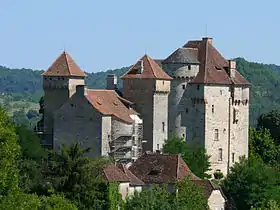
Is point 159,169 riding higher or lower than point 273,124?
lower

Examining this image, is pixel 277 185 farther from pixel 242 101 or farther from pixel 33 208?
pixel 33 208

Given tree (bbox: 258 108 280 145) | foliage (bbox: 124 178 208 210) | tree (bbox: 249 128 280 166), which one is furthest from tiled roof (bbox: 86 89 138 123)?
tree (bbox: 258 108 280 145)

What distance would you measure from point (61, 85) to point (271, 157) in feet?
94.1

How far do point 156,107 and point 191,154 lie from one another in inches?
191

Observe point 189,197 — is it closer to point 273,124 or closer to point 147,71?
point 147,71

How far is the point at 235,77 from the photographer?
359 ft

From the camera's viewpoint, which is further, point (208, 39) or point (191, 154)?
point (208, 39)

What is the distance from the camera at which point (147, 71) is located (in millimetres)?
102188

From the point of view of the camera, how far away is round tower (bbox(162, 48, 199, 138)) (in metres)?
106

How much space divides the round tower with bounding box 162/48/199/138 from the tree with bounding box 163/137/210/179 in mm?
2789

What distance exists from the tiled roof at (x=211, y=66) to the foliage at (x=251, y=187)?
35.6ft

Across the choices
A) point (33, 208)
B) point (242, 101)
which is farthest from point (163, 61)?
point (33, 208)

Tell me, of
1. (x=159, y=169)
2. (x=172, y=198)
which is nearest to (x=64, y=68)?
(x=159, y=169)

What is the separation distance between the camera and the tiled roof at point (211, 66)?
105669 mm
